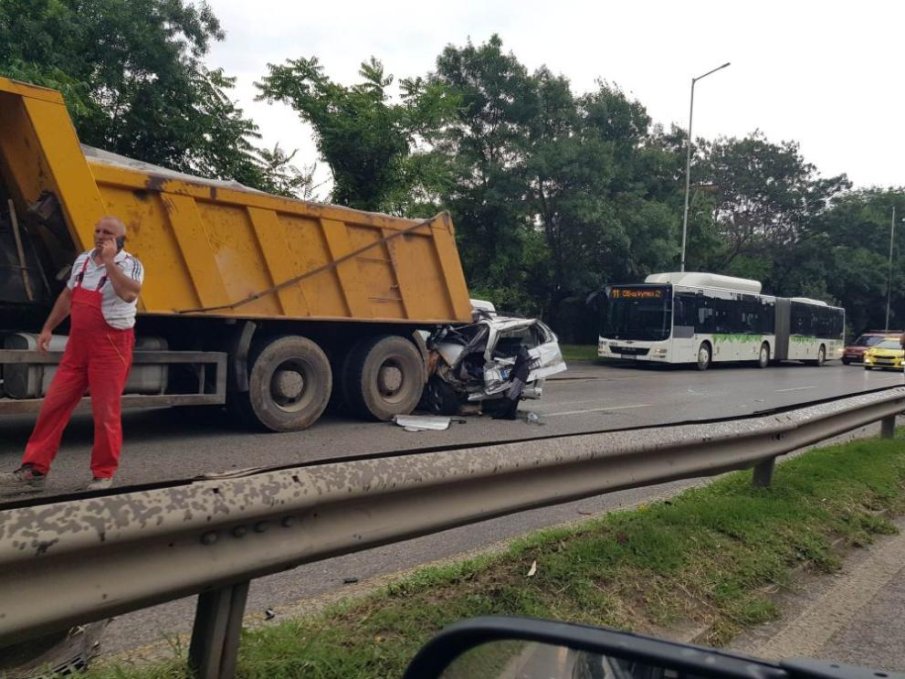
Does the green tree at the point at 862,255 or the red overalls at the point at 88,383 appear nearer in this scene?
the red overalls at the point at 88,383

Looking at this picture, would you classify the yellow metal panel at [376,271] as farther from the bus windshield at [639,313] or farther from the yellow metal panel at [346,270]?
the bus windshield at [639,313]

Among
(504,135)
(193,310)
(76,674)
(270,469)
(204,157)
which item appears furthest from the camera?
(504,135)

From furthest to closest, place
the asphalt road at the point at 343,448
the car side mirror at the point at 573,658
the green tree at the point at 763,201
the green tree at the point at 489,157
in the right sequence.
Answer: the green tree at the point at 763,201 < the green tree at the point at 489,157 < the asphalt road at the point at 343,448 < the car side mirror at the point at 573,658

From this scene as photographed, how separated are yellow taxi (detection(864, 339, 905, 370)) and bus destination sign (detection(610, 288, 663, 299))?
1127cm

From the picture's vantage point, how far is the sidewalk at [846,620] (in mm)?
3363

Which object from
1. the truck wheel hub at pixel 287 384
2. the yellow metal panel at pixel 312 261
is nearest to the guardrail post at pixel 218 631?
the truck wheel hub at pixel 287 384

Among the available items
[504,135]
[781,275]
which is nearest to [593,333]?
[504,135]

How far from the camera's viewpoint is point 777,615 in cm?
374

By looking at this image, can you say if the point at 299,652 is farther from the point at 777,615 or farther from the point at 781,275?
the point at 781,275

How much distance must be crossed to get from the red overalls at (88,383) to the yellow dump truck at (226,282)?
1.87 metres

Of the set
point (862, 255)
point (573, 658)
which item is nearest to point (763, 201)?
point (862, 255)

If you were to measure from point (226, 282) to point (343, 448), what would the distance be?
222 centimetres

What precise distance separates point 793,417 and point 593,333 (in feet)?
Result: 94.1

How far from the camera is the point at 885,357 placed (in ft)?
96.8
